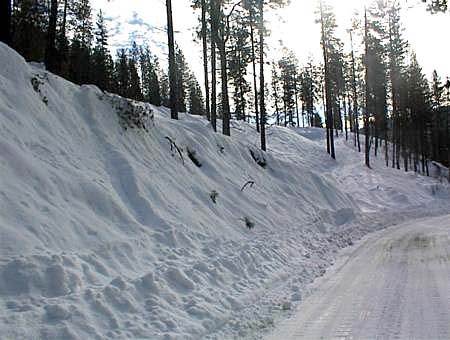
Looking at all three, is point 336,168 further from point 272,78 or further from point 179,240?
point 272,78

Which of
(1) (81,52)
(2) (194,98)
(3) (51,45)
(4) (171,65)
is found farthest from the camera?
(2) (194,98)

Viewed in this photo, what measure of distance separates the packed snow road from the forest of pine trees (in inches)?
354

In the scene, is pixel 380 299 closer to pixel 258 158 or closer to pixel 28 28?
pixel 258 158

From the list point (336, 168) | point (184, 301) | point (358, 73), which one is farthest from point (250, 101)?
point (184, 301)

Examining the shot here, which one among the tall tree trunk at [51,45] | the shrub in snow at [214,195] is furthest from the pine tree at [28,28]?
the shrub in snow at [214,195]

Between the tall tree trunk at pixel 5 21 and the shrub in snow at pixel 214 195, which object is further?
the shrub in snow at pixel 214 195

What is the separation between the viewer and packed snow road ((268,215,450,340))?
17.5 ft

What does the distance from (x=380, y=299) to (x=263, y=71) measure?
772 inches

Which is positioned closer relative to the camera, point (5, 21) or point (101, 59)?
point (5, 21)

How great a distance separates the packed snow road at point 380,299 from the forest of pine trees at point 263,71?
8.98 metres

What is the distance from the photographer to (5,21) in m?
10.7

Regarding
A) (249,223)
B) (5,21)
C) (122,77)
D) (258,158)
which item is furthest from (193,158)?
(122,77)

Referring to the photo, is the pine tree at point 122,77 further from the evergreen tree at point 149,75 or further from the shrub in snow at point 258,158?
the shrub in snow at point 258,158

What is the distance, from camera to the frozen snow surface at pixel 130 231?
5.19 meters
